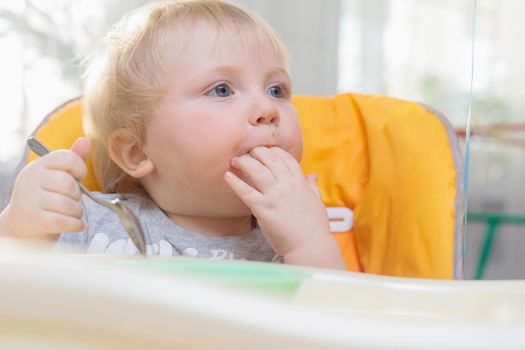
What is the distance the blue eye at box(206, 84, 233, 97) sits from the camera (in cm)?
91

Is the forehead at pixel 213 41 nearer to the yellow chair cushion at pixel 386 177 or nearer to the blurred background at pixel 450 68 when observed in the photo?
the yellow chair cushion at pixel 386 177

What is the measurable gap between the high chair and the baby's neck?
0.18 meters

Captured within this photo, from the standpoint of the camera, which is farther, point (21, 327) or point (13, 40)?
point (13, 40)

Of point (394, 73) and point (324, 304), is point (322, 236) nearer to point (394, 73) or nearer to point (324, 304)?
point (324, 304)

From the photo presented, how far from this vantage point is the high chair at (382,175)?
98 cm

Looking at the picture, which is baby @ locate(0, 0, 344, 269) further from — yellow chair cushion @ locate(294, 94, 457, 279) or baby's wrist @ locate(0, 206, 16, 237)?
yellow chair cushion @ locate(294, 94, 457, 279)

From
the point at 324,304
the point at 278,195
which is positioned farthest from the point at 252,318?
the point at 278,195

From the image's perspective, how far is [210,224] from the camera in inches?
38.6

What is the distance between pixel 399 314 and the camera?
0.36 metres

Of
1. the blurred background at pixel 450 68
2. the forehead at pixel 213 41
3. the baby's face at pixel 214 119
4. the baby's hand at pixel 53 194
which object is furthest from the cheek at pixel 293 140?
the blurred background at pixel 450 68

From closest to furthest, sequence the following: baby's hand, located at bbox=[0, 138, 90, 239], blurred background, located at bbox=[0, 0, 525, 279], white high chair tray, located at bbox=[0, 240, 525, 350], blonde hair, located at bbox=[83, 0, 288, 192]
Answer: white high chair tray, located at bbox=[0, 240, 525, 350], baby's hand, located at bbox=[0, 138, 90, 239], blonde hair, located at bbox=[83, 0, 288, 192], blurred background, located at bbox=[0, 0, 525, 279]

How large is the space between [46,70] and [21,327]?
168 cm

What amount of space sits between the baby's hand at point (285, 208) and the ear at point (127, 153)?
0.58 ft

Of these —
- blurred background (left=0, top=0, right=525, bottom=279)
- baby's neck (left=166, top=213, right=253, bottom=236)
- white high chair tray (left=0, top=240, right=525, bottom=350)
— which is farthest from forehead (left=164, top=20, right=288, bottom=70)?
blurred background (left=0, top=0, right=525, bottom=279)
